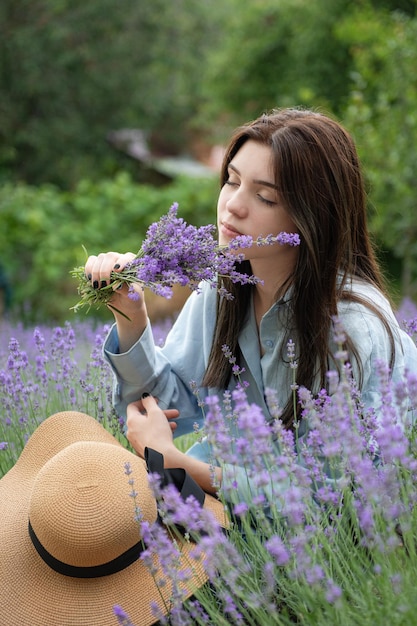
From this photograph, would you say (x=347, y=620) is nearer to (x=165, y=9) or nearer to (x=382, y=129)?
(x=382, y=129)

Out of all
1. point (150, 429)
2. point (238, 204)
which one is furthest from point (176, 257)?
point (150, 429)

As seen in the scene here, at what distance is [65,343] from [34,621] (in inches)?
37.9

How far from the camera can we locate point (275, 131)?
2.14m

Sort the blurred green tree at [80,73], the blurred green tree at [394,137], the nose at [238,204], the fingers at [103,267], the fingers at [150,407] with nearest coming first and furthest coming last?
the fingers at [103,267] < the nose at [238,204] < the fingers at [150,407] < the blurred green tree at [394,137] < the blurred green tree at [80,73]

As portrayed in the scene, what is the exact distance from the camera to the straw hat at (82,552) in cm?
181

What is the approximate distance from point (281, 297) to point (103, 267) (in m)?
0.55

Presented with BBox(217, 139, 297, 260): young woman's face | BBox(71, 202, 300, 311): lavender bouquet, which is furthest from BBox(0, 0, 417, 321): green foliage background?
BBox(71, 202, 300, 311): lavender bouquet

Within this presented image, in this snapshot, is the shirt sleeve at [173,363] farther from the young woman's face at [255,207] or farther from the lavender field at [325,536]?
the lavender field at [325,536]

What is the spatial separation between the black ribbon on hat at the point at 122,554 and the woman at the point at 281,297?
4.4 inches

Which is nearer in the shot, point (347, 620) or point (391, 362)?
point (347, 620)

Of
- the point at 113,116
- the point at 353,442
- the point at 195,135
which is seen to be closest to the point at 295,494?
the point at 353,442

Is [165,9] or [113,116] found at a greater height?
[165,9]

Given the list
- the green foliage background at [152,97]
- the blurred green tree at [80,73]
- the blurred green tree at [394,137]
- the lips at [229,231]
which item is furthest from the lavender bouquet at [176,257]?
the blurred green tree at [80,73]

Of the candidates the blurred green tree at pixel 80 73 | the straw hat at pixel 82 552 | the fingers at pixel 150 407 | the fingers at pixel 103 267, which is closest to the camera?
the straw hat at pixel 82 552
